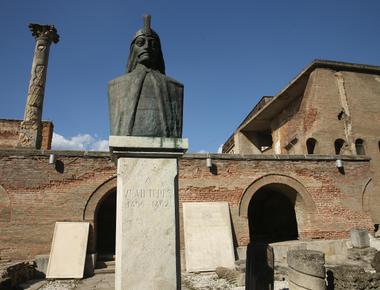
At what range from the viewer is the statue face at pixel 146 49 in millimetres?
3537

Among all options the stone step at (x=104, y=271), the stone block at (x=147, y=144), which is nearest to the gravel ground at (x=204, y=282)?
the stone step at (x=104, y=271)

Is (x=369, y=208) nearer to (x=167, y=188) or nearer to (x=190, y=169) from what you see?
(x=190, y=169)

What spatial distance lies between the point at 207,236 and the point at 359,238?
5.82 metres

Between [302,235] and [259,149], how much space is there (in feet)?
33.9

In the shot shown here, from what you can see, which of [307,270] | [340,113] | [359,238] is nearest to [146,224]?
[307,270]

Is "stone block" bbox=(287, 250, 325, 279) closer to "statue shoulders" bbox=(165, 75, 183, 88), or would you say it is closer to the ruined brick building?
"statue shoulders" bbox=(165, 75, 183, 88)

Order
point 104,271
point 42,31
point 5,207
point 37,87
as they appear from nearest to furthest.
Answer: point 104,271, point 5,207, point 37,87, point 42,31

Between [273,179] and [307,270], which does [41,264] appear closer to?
[307,270]

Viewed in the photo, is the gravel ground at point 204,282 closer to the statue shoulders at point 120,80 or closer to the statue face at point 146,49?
the statue shoulders at point 120,80

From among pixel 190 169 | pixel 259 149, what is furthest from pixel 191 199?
pixel 259 149

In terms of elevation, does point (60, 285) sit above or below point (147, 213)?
below

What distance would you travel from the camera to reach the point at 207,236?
927 centimetres

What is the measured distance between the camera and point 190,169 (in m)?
10.5

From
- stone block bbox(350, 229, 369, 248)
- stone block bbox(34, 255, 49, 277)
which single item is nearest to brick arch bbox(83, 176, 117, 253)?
stone block bbox(34, 255, 49, 277)
